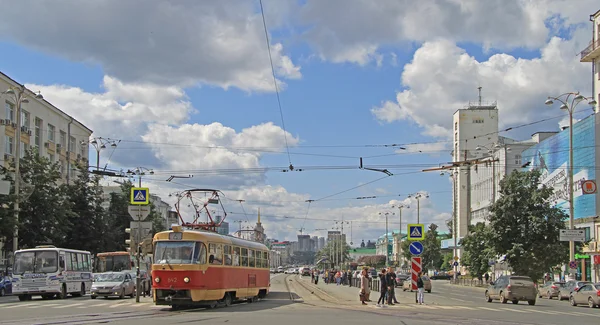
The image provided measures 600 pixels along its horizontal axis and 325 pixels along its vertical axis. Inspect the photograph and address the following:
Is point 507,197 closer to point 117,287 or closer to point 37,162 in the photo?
point 117,287

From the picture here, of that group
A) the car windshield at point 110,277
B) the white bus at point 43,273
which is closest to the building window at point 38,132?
the white bus at point 43,273

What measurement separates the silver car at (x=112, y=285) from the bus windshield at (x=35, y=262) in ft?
7.46

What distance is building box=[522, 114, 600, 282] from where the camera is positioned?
Answer: 53.9 meters

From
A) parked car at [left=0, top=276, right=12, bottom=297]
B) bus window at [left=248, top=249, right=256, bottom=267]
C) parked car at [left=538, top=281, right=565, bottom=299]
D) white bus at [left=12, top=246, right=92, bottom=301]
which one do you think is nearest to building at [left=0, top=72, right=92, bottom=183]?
parked car at [left=0, top=276, right=12, bottom=297]

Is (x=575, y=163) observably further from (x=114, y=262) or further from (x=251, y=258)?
(x=114, y=262)

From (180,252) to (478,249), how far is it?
4188cm

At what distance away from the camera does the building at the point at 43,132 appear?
177ft

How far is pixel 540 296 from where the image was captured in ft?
160

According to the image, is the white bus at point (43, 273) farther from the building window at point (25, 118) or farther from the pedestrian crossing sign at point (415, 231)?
the building window at point (25, 118)

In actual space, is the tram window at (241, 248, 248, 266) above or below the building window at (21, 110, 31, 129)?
below

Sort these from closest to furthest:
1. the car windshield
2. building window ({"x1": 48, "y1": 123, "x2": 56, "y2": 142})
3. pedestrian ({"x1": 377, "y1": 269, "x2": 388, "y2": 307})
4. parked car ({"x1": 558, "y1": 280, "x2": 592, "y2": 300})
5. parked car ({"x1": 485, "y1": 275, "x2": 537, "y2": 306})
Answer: pedestrian ({"x1": 377, "y1": 269, "x2": 388, "y2": 307}) → parked car ({"x1": 485, "y1": 275, "x2": 537, "y2": 306}) → the car windshield → parked car ({"x1": 558, "y1": 280, "x2": 592, "y2": 300}) → building window ({"x1": 48, "y1": 123, "x2": 56, "y2": 142})

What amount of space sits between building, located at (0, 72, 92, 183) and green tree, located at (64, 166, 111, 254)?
6.91 feet

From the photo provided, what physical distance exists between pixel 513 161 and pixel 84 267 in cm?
6270

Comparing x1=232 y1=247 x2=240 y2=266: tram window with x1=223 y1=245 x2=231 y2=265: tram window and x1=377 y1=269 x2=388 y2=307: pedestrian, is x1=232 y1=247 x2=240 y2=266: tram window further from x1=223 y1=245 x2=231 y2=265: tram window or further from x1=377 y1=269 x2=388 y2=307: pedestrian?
x1=377 y1=269 x2=388 y2=307: pedestrian
